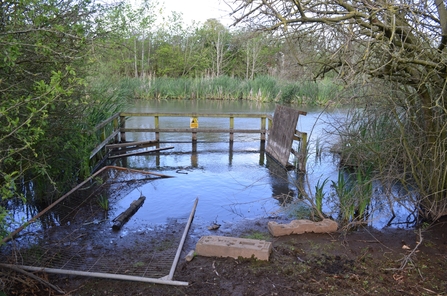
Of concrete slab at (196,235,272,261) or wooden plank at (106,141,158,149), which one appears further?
wooden plank at (106,141,158,149)

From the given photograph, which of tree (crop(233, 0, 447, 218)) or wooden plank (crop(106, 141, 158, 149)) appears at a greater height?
tree (crop(233, 0, 447, 218))

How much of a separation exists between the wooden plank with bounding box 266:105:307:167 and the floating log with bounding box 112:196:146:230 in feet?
12.6

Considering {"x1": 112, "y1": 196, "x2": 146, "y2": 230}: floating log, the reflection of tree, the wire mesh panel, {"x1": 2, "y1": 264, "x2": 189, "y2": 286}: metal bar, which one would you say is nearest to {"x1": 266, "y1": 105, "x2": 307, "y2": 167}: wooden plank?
the reflection of tree

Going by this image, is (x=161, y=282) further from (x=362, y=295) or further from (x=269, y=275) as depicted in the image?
(x=362, y=295)

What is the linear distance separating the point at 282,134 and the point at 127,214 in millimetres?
4953

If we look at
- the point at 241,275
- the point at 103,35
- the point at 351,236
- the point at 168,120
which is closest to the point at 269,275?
the point at 241,275

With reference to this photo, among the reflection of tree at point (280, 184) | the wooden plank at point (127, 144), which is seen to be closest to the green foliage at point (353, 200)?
the reflection of tree at point (280, 184)

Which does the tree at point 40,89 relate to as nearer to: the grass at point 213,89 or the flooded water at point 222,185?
the flooded water at point 222,185

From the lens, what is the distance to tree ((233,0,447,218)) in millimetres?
4133

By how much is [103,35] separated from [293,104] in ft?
58.1

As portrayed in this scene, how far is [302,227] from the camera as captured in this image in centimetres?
490

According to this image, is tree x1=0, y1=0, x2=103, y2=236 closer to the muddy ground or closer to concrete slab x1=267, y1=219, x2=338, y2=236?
the muddy ground

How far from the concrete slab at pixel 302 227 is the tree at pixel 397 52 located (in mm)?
1105

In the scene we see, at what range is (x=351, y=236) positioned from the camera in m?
4.87
